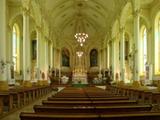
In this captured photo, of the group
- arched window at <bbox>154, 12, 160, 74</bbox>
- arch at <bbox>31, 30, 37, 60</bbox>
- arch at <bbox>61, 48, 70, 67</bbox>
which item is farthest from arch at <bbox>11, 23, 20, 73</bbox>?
arch at <bbox>61, 48, 70, 67</bbox>

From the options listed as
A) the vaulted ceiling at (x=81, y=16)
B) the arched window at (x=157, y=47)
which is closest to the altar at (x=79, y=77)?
the vaulted ceiling at (x=81, y=16)

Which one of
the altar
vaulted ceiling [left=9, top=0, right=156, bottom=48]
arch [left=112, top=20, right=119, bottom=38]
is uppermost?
vaulted ceiling [left=9, top=0, right=156, bottom=48]

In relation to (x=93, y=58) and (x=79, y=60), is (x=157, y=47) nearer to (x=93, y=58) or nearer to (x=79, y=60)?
(x=79, y=60)

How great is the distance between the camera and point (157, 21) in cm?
2909

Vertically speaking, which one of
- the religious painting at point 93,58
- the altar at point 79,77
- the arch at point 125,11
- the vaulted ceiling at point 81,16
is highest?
the vaulted ceiling at point 81,16

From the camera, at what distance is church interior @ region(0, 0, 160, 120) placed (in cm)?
588

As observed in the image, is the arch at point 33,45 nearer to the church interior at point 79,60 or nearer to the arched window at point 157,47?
the church interior at point 79,60

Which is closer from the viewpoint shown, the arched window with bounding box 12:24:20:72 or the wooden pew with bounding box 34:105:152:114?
the wooden pew with bounding box 34:105:152:114

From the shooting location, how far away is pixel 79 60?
1900 inches

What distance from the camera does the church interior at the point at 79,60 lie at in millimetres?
5883

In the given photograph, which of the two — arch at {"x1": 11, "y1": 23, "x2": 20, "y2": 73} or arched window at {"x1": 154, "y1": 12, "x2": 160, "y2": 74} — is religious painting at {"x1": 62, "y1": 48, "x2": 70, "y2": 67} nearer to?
arch at {"x1": 11, "y1": 23, "x2": 20, "y2": 73}

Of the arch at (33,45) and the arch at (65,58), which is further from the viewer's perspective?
the arch at (65,58)

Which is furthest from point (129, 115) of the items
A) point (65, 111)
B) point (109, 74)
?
point (109, 74)

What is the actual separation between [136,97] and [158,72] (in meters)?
15.0
